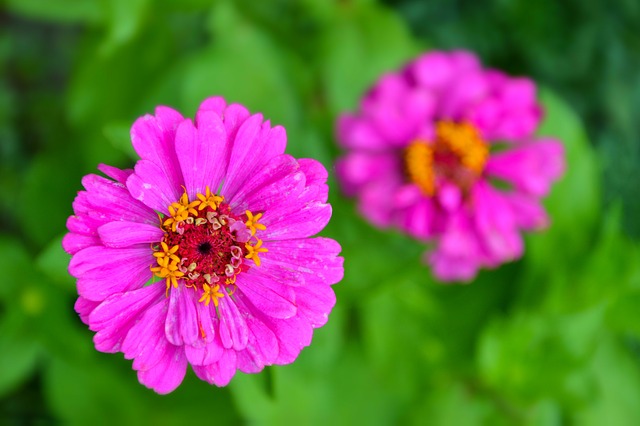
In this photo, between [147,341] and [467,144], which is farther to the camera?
[467,144]

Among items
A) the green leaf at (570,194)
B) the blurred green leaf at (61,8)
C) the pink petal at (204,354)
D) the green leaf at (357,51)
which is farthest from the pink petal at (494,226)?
the blurred green leaf at (61,8)

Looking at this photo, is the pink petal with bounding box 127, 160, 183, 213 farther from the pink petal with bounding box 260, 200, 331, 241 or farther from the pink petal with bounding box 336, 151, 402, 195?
the pink petal with bounding box 336, 151, 402, 195

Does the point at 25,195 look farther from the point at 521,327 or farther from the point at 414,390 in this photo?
the point at 521,327

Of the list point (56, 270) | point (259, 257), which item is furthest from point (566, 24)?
point (56, 270)

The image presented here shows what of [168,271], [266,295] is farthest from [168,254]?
[266,295]

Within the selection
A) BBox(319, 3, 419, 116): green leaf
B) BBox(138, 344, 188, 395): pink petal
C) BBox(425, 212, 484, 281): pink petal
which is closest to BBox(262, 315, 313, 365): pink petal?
BBox(138, 344, 188, 395): pink petal

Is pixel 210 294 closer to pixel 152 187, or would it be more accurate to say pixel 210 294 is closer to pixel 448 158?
pixel 152 187

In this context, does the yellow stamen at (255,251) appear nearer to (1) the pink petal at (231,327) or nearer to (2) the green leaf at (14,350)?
(1) the pink petal at (231,327)
